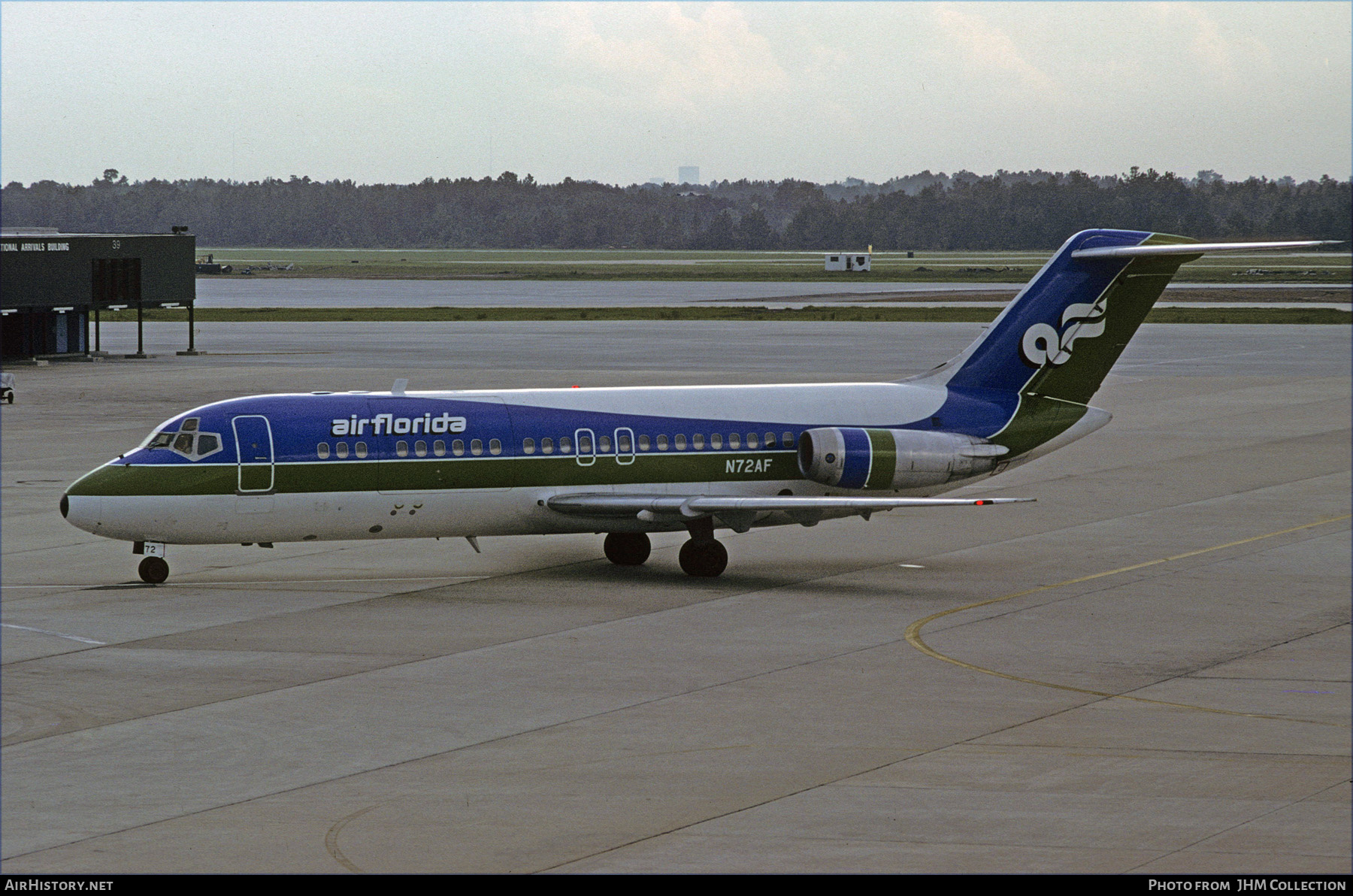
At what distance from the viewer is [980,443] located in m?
29.8

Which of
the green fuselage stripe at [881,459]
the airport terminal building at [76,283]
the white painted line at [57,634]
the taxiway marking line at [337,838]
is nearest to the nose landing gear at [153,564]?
the white painted line at [57,634]

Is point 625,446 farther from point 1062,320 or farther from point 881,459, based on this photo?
point 1062,320

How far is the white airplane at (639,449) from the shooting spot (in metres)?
26.7

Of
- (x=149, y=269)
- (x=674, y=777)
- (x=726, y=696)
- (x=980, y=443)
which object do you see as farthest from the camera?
(x=149, y=269)

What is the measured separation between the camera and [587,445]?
28.2 m

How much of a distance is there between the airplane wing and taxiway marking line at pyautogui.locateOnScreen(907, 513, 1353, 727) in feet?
5.76

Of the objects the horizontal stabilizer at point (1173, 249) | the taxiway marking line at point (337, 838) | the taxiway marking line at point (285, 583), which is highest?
the horizontal stabilizer at point (1173, 249)

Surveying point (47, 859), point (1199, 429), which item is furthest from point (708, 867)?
point (1199, 429)

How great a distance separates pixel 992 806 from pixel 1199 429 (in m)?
38.4

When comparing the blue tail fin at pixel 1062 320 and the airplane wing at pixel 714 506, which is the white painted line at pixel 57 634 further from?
the blue tail fin at pixel 1062 320

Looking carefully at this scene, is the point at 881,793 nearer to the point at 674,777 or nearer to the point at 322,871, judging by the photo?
the point at 674,777

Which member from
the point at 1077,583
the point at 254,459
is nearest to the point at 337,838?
the point at 254,459

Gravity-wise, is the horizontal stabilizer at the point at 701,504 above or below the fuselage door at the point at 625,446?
below

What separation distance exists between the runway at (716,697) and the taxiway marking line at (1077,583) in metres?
0.07
